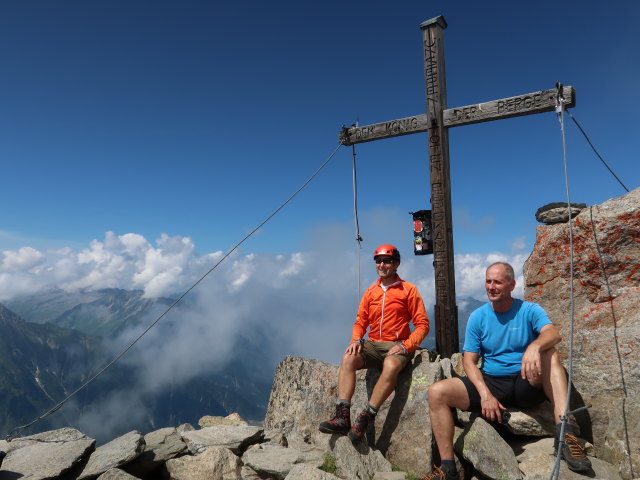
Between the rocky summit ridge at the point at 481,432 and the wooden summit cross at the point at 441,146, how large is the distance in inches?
38.9

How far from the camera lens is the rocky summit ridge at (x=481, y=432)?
6.33 m

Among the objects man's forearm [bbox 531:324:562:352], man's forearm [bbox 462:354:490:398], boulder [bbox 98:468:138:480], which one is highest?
man's forearm [bbox 531:324:562:352]

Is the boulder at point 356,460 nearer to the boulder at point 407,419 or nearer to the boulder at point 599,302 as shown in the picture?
the boulder at point 407,419

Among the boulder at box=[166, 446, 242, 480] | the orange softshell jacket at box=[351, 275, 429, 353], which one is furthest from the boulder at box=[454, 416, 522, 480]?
the boulder at box=[166, 446, 242, 480]

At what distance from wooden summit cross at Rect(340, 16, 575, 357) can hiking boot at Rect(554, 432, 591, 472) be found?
3626 millimetres

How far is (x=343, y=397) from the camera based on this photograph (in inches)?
286

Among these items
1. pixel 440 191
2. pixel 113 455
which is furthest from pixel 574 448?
pixel 113 455

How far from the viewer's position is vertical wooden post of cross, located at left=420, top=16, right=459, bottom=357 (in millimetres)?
9422

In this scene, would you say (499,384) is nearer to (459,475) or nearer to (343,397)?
(459,475)

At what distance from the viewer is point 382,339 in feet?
26.1

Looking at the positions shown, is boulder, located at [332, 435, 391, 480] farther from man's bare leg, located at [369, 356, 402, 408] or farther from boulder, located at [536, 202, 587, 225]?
boulder, located at [536, 202, 587, 225]

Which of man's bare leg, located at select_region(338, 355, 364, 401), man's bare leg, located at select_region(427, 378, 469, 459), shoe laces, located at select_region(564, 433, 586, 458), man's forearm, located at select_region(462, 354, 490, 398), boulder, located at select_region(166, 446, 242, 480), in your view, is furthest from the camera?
man's bare leg, located at select_region(338, 355, 364, 401)

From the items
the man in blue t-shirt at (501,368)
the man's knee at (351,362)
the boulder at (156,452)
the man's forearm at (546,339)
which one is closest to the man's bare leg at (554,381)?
the man in blue t-shirt at (501,368)

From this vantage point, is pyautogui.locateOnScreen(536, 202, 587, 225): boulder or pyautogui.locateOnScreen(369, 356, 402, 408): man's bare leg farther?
pyautogui.locateOnScreen(536, 202, 587, 225): boulder
